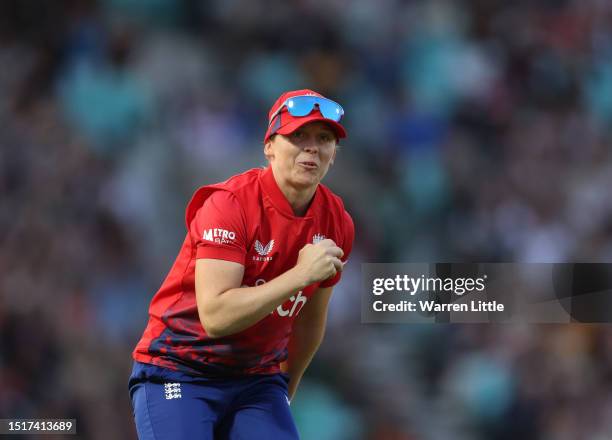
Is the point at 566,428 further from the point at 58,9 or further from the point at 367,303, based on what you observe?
the point at 58,9

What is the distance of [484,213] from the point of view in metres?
4.93

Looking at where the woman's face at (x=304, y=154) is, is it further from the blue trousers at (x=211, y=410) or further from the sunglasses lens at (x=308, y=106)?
the blue trousers at (x=211, y=410)

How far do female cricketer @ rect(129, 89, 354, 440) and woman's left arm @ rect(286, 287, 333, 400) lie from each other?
25 centimetres

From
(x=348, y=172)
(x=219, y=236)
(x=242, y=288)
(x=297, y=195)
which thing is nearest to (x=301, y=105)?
(x=297, y=195)

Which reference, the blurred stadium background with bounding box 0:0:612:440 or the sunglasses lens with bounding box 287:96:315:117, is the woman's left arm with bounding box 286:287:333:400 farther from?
the blurred stadium background with bounding box 0:0:612:440

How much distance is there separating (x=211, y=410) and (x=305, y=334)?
0.52m

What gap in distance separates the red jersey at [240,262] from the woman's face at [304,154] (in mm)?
63

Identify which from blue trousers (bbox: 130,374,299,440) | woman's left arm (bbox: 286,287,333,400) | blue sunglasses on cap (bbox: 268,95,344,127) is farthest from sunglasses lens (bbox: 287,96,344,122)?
blue trousers (bbox: 130,374,299,440)

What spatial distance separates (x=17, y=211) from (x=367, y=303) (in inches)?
76.6

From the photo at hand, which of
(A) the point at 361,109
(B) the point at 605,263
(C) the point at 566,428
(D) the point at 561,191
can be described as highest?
(A) the point at 361,109

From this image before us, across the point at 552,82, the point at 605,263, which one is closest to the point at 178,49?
the point at 552,82

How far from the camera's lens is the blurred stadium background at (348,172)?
15.2ft

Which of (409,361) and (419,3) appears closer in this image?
(409,361)
